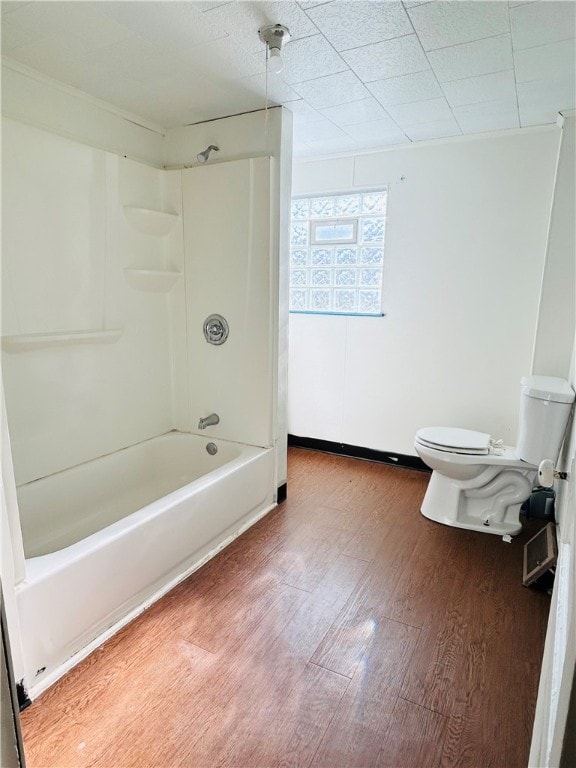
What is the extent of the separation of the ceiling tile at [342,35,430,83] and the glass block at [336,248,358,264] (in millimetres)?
1319

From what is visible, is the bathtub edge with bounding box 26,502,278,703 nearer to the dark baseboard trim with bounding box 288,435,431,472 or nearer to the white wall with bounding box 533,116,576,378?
the dark baseboard trim with bounding box 288,435,431,472

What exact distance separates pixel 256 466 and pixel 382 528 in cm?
78

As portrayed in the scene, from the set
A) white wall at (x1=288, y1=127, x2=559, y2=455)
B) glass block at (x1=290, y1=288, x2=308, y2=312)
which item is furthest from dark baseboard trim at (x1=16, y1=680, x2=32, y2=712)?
glass block at (x1=290, y1=288, x2=308, y2=312)

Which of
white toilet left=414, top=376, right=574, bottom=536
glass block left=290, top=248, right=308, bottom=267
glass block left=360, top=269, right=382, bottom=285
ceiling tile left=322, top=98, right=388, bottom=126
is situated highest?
ceiling tile left=322, top=98, right=388, bottom=126

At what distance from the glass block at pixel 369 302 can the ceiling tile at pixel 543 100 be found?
4.18 feet

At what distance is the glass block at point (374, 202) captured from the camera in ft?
9.82

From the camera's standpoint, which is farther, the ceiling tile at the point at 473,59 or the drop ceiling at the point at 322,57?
the ceiling tile at the point at 473,59

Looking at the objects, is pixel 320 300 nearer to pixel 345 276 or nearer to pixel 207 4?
pixel 345 276

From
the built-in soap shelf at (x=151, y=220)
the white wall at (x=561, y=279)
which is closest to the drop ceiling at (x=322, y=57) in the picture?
the white wall at (x=561, y=279)

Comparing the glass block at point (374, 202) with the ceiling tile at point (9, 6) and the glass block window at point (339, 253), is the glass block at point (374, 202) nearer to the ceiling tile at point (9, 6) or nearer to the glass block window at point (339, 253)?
the glass block window at point (339, 253)

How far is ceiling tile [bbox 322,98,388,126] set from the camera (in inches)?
85.1

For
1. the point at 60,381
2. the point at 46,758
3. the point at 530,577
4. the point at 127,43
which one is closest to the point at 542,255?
the point at 530,577

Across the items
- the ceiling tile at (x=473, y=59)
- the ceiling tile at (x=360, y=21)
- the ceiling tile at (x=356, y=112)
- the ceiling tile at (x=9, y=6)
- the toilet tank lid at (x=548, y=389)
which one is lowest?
the toilet tank lid at (x=548, y=389)

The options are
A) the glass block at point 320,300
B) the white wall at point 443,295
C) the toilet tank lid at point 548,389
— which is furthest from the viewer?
the glass block at point 320,300
